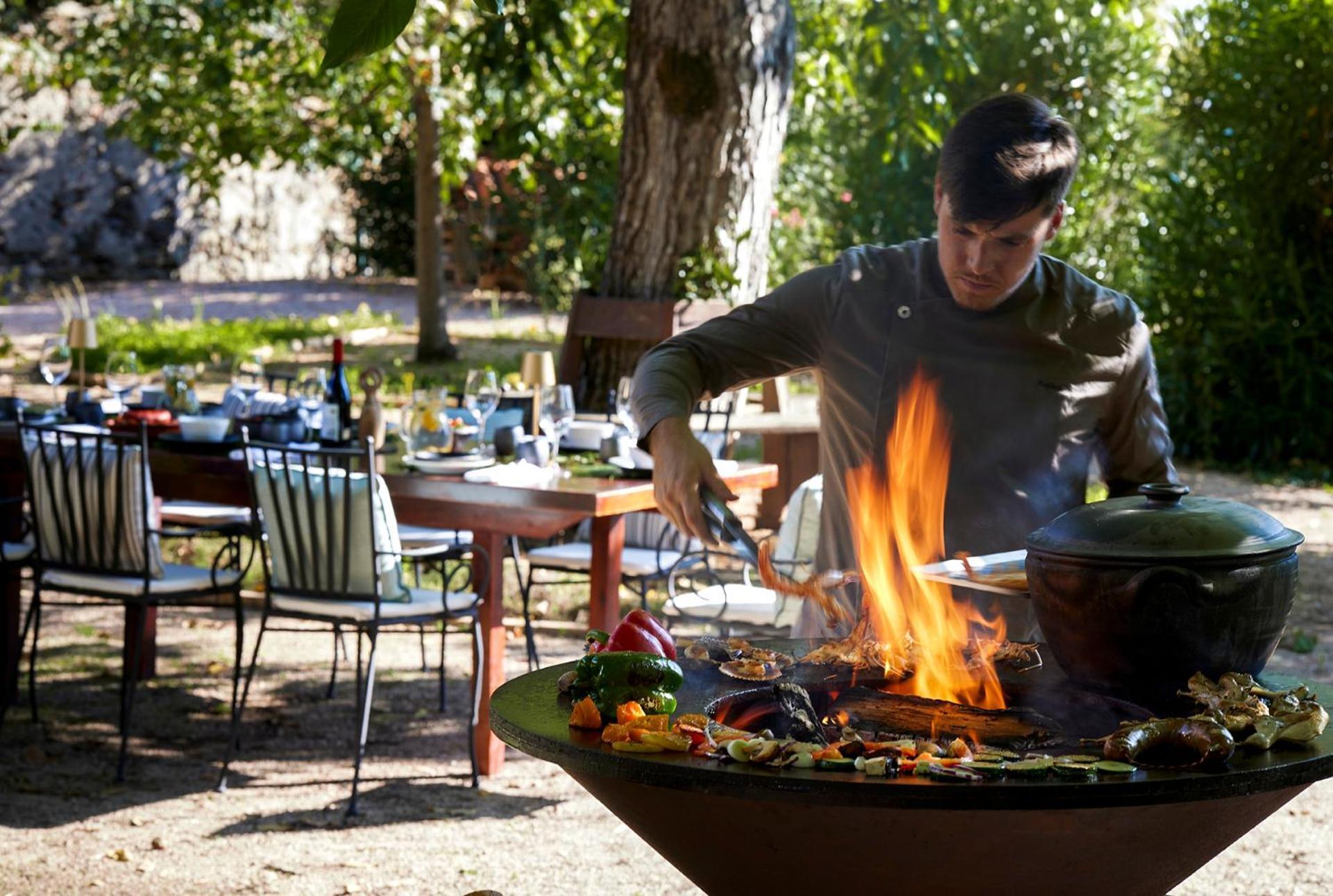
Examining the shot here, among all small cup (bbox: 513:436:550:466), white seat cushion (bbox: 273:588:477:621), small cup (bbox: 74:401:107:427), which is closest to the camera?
white seat cushion (bbox: 273:588:477:621)

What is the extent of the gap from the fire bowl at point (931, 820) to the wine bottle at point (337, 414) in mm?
3863

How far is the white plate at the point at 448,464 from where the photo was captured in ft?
17.2

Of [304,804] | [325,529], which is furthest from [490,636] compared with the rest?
[304,804]

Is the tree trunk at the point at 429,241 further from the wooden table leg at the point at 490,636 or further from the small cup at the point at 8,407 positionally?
the wooden table leg at the point at 490,636

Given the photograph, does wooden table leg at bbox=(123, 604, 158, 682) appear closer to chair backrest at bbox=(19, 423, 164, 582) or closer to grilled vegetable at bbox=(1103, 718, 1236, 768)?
chair backrest at bbox=(19, 423, 164, 582)

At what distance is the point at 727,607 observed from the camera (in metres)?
5.49

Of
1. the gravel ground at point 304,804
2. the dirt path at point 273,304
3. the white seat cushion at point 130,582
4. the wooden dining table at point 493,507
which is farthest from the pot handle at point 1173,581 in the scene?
the dirt path at point 273,304

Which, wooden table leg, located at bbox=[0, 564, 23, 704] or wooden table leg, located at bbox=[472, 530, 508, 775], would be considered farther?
wooden table leg, located at bbox=[0, 564, 23, 704]

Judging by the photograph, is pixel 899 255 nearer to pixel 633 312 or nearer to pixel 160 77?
pixel 633 312

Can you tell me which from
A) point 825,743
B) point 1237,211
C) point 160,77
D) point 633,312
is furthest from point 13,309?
point 825,743

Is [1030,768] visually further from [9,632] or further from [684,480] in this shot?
[9,632]

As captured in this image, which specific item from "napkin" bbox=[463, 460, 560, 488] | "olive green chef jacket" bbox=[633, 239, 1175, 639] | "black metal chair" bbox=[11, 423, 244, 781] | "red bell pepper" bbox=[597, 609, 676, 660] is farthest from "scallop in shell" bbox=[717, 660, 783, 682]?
"black metal chair" bbox=[11, 423, 244, 781]

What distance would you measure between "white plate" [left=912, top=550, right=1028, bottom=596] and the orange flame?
0.09 meters

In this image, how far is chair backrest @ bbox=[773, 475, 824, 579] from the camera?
520cm
